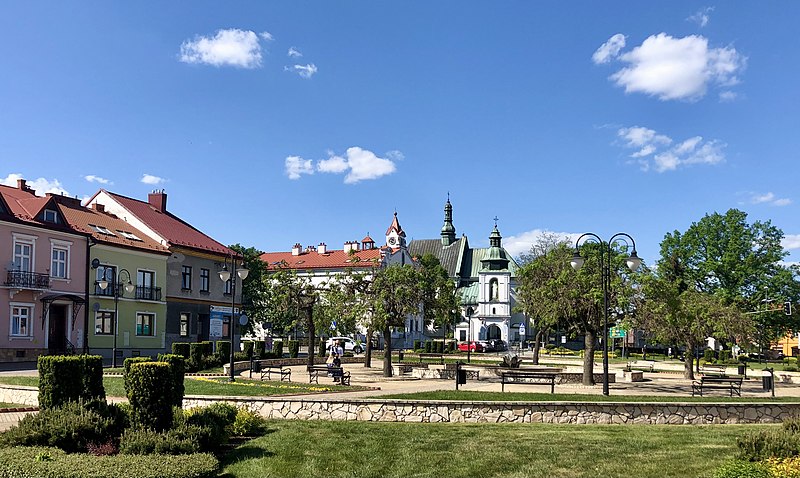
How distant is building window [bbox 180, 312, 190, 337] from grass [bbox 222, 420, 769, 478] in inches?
1200

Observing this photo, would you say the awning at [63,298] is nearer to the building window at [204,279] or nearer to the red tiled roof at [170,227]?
the red tiled roof at [170,227]

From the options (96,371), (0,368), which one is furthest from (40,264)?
(96,371)

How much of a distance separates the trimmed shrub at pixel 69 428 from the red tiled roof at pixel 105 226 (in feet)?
91.1

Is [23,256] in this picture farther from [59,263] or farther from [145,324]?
[145,324]

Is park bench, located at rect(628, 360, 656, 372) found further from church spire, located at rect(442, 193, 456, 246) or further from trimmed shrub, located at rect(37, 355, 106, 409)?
church spire, located at rect(442, 193, 456, 246)

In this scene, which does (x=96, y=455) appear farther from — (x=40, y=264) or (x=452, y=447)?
(x=40, y=264)

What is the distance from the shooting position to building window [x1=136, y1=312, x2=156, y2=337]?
40.9 metres

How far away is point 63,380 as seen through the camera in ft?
42.0

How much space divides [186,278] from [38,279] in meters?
11.1

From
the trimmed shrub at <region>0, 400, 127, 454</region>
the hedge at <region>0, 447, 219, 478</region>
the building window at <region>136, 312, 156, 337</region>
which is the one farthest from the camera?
the building window at <region>136, 312, 156, 337</region>

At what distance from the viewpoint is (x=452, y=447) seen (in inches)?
526

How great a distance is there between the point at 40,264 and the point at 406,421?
26.0 meters

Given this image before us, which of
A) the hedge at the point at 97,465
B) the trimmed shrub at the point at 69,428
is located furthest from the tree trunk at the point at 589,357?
the hedge at the point at 97,465

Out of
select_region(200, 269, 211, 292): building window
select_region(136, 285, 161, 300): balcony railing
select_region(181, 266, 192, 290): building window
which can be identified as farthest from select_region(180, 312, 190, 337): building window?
select_region(136, 285, 161, 300): balcony railing
